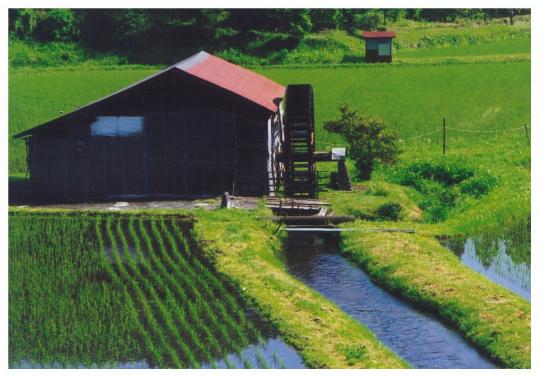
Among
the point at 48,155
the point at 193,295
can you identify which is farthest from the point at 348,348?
the point at 48,155

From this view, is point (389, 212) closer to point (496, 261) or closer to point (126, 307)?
point (496, 261)

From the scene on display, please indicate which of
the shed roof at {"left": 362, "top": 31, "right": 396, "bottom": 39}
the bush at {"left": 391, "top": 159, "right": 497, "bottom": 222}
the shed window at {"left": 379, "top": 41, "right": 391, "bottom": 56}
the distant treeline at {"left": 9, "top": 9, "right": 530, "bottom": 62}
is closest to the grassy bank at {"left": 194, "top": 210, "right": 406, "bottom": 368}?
the bush at {"left": 391, "top": 159, "right": 497, "bottom": 222}

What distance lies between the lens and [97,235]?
26500 mm

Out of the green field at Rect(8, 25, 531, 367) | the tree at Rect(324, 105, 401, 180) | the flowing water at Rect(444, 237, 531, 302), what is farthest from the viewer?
the tree at Rect(324, 105, 401, 180)

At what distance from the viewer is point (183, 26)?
51531mm

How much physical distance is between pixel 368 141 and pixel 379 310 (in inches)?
572

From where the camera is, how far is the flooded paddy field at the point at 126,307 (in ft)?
57.2

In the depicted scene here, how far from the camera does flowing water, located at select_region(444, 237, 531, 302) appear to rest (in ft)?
71.7

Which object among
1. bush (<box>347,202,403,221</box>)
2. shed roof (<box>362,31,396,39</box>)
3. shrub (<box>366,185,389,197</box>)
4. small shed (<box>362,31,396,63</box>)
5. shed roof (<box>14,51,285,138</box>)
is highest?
shed roof (<box>362,31,396,39</box>)

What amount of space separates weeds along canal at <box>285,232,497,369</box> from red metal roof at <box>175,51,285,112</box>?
7168 millimetres

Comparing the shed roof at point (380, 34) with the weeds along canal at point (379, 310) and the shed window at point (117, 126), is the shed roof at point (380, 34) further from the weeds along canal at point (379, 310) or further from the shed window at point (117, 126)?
the weeds along canal at point (379, 310)

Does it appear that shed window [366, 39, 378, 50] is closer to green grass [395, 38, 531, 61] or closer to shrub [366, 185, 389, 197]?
green grass [395, 38, 531, 61]

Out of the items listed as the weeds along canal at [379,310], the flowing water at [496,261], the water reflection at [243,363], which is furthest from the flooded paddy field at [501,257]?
the water reflection at [243,363]

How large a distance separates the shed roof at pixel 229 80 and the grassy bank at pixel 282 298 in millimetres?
5314
